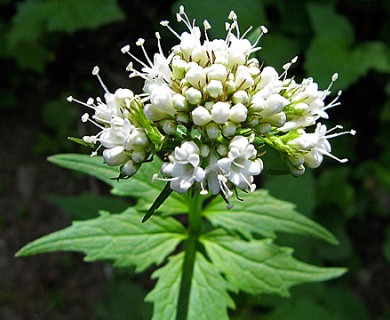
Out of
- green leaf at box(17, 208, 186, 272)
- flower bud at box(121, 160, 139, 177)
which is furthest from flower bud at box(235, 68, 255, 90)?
green leaf at box(17, 208, 186, 272)

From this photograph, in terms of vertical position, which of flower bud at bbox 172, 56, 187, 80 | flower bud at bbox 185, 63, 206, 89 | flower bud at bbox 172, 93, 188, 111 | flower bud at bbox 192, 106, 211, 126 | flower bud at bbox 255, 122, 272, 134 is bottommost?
flower bud at bbox 192, 106, 211, 126

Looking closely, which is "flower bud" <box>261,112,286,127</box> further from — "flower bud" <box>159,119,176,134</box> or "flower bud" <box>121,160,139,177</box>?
"flower bud" <box>121,160,139,177</box>

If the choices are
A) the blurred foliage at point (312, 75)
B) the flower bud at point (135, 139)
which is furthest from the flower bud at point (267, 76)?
the blurred foliage at point (312, 75)

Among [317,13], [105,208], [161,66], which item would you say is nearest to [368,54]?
[317,13]

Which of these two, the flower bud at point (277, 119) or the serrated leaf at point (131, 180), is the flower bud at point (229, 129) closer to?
the flower bud at point (277, 119)

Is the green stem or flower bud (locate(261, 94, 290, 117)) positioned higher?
flower bud (locate(261, 94, 290, 117))
